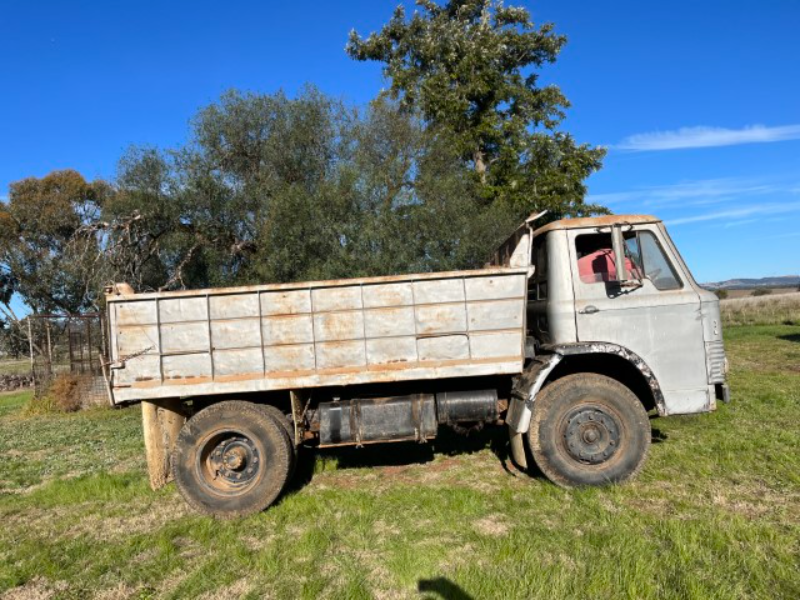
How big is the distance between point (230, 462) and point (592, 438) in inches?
139

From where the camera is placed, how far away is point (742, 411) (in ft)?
24.7

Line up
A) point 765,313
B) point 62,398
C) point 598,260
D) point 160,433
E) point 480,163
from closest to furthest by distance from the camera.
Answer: point 160,433, point 598,260, point 62,398, point 480,163, point 765,313

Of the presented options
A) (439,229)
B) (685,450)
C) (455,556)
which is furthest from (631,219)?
(439,229)

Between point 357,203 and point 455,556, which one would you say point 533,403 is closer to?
point 455,556

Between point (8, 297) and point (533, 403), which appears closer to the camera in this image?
point (533, 403)

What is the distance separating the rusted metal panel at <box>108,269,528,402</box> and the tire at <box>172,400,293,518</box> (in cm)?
32

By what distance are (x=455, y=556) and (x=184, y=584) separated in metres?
1.99

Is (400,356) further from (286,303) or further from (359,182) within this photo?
(359,182)

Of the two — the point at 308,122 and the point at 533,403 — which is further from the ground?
the point at 308,122

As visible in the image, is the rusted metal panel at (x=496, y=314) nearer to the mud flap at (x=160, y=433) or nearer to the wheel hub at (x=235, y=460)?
the wheel hub at (x=235, y=460)

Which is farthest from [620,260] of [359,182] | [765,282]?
[765,282]

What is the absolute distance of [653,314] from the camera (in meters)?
5.08

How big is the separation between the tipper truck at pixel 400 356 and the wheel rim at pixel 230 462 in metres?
0.01

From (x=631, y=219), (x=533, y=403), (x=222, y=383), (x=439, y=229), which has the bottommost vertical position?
(x=533, y=403)
